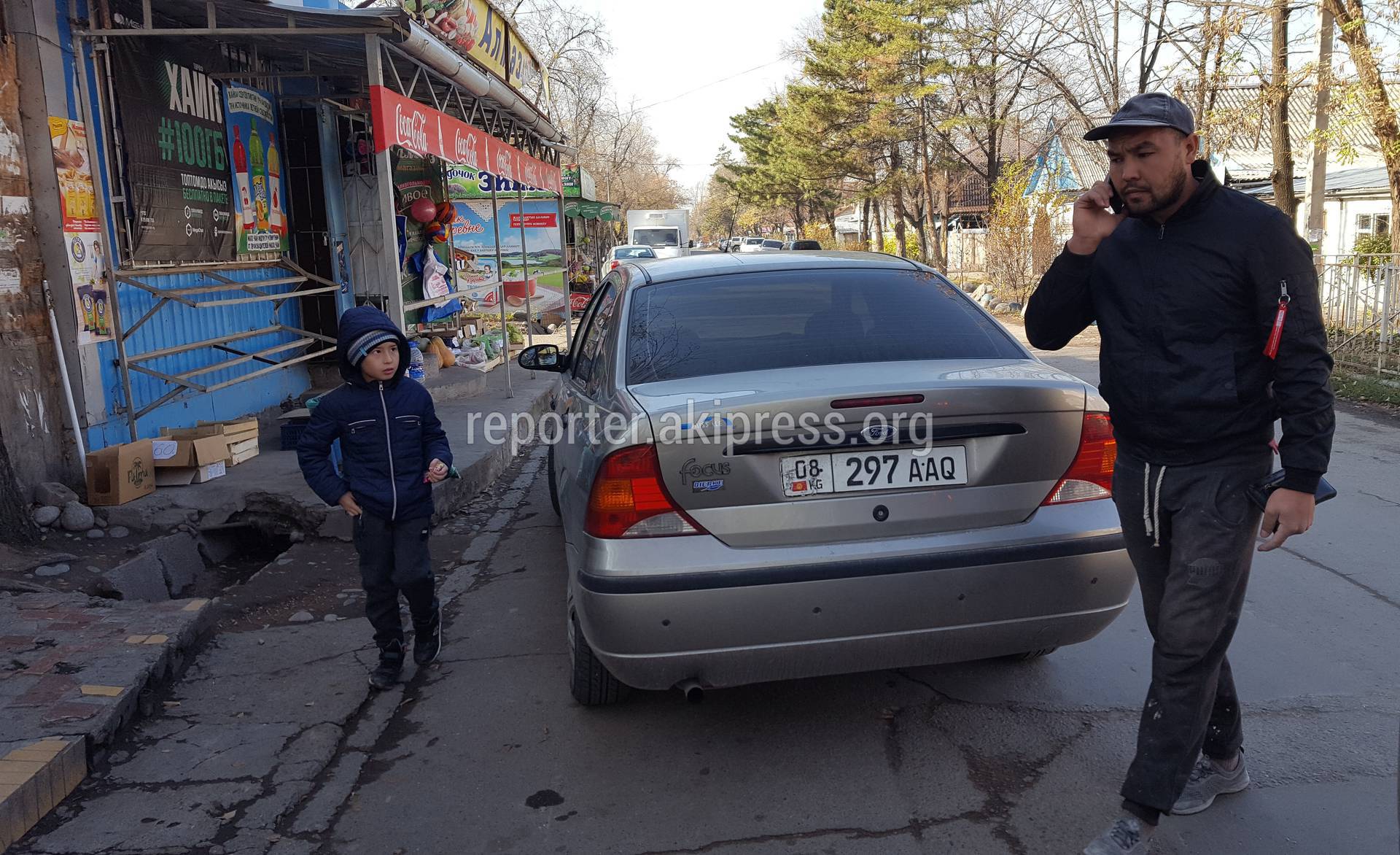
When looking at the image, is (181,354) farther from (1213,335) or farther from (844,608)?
(1213,335)

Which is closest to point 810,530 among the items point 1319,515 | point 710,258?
point 710,258

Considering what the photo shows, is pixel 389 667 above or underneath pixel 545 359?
underneath

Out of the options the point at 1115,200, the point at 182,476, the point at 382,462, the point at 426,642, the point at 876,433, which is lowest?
the point at 426,642

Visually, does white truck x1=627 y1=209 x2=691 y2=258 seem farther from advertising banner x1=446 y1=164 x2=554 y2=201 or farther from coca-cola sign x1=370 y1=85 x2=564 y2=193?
coca-cola sign x1=370 y1=85 x2=564 y2=193

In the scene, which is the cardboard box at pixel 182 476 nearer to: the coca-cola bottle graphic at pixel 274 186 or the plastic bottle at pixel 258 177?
the plastic bottle at pixel 258 177

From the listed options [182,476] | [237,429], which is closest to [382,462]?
[182,476]

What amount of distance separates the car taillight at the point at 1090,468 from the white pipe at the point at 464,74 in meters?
5.37

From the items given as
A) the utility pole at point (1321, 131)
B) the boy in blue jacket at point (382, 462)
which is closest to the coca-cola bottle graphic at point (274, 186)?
the boy in blue jacket at point (382, 462)

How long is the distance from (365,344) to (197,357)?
16.6ft

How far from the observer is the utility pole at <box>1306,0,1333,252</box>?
12.9 m

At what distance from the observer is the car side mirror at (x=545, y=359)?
5.34 meters

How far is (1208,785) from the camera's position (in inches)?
116

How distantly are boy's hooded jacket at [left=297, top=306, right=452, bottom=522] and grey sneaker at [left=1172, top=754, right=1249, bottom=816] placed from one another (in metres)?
2.86

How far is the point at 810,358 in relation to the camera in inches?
137
